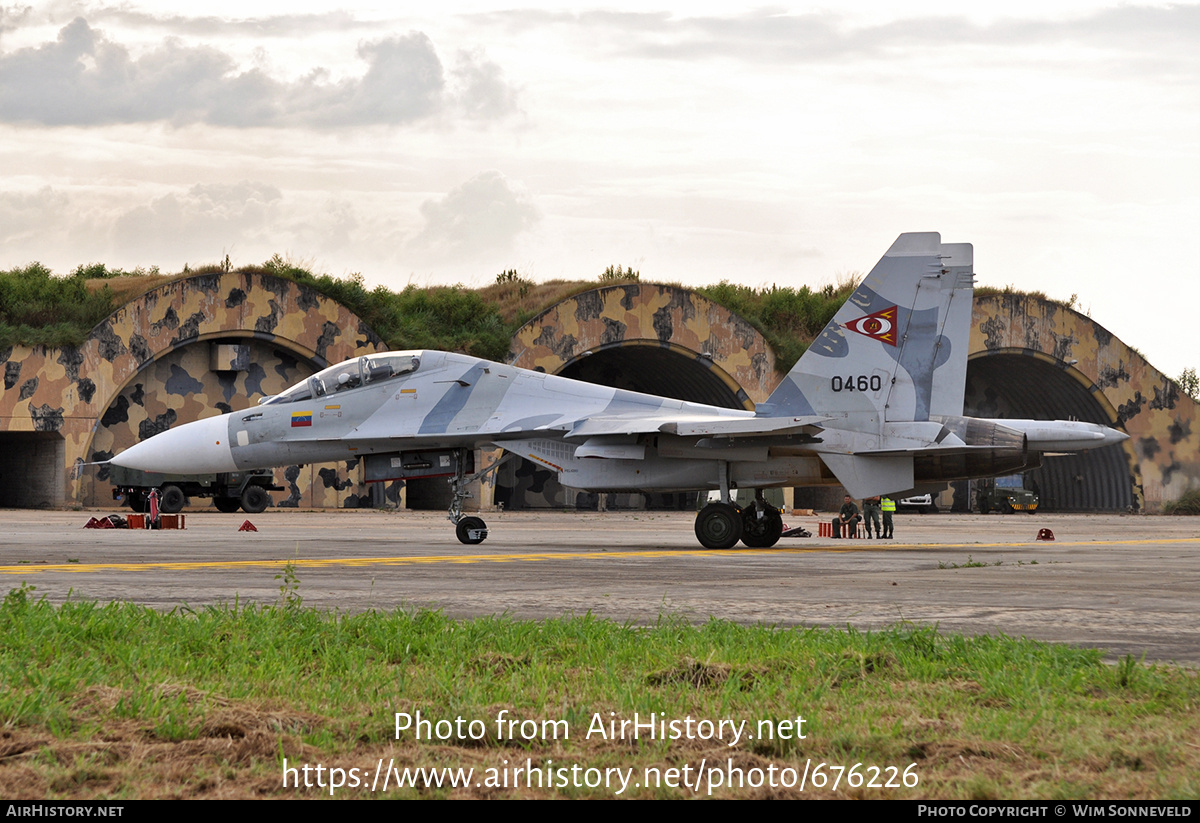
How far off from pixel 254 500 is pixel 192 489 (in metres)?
2.10

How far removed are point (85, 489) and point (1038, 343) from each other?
4019 centimetres

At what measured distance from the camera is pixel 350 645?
18.7ft

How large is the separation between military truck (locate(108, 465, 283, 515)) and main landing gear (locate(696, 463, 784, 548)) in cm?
2466

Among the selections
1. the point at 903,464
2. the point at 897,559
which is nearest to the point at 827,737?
the point at 897,559

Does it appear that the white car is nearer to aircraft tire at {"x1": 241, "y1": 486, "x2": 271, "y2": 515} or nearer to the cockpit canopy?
aircraft tire at {"x1": 241, "y1": 486, "x2": 271, "y2": 515}

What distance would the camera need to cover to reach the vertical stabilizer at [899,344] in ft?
59.6

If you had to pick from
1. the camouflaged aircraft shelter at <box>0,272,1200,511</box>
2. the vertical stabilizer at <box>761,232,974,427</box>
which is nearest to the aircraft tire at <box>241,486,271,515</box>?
the camouflaged aircraft shelter at <box>0,272,1200,511</box>

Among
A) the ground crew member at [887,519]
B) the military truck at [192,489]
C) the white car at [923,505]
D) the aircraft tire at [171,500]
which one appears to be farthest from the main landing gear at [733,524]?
the white car at [923,505]

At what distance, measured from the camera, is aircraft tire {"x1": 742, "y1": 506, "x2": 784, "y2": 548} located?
62.6ft

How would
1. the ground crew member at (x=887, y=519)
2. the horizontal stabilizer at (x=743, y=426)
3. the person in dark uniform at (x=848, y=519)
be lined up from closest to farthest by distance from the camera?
the horizontal stabilizer at (x=743, y=426) → the ground crew member at (x=887, y=519) → the person in dark uniform at (x=848, y=519)

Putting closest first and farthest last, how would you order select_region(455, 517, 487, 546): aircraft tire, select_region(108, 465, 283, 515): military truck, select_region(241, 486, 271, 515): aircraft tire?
select_region(455, 517, 487, 546): aircraft tire, select_region(108, 465, 283, 515): military truck, select_region(241, 486, 271, 515): aircraft tire

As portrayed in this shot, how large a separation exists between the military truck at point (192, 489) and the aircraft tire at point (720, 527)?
976 inches

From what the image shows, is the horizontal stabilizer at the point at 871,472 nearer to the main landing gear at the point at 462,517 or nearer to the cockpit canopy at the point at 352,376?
the main landing gear at the point at 462,517
